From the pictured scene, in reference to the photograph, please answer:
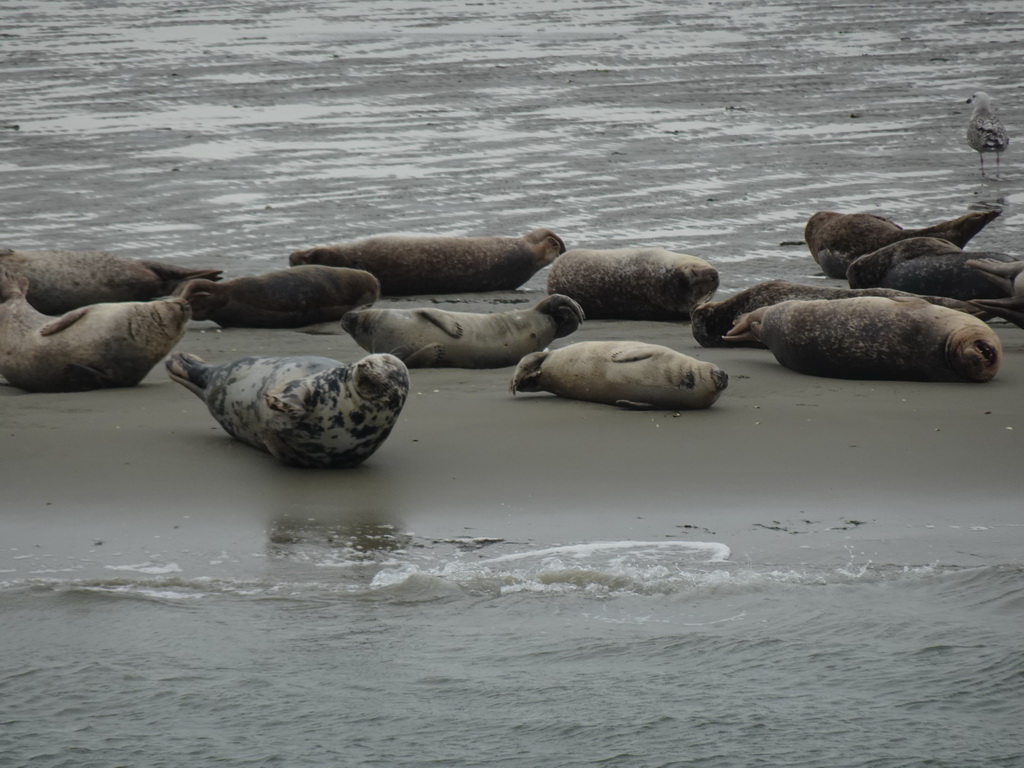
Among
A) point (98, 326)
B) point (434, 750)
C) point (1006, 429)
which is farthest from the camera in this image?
point (98, 326)

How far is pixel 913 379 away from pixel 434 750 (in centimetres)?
416

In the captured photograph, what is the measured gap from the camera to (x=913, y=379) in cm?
653

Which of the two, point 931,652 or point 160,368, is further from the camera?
point 160,368

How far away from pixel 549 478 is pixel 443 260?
5104 millimetres

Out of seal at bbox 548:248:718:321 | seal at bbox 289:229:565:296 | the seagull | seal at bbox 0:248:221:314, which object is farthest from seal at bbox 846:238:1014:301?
the seagull

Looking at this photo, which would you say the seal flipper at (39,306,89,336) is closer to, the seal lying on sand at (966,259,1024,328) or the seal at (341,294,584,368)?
the seal at (341,294,584,368)

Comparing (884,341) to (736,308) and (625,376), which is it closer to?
(736,308)

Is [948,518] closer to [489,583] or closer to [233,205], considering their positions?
[489,583]

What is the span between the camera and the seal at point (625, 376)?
5.83 m

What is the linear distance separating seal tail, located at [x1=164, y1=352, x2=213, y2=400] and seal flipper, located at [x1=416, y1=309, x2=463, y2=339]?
5.20 ft

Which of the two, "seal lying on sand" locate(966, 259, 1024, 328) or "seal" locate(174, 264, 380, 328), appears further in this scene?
"seal" locate(174, 264, 380, 328)

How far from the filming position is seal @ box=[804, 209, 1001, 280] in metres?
9.34

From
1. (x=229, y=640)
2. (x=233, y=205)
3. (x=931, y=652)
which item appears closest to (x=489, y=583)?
(x=229, y=640)

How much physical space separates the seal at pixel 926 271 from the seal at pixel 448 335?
246cm
